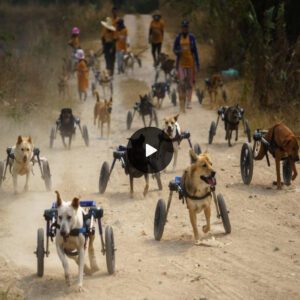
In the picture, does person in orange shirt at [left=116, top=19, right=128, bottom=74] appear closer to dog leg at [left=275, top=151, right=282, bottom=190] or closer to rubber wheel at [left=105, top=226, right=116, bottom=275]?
dog leg at [left=275, top=151, right=282, bottom=190]

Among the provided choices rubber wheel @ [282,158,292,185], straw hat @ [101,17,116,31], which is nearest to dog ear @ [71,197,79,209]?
rubber wheel @ [282,158,292,185]

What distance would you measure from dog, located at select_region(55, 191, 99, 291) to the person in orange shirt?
866 inches

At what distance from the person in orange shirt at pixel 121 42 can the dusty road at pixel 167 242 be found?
13556 mm

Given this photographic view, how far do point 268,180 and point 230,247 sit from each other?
4.60 meters

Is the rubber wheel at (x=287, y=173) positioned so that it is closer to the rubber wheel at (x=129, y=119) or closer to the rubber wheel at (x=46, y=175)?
the rubber wheel at (x=46, y=175)

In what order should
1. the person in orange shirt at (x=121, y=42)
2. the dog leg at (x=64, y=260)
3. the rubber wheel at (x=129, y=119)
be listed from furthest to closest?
1. the person in orange shirt at (x=121, y=42)
2. the rubber wheel at (x=129, y=119)
3. the dog leg at (x=64, y=260)

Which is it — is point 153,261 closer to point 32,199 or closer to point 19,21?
point 32,199

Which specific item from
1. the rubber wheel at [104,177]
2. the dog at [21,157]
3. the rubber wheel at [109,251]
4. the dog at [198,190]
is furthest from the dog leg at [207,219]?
the dog at [21,157]

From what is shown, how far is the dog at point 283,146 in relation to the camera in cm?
1385

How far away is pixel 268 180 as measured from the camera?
14961 millimetres

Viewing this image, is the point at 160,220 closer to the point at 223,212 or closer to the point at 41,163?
the point at 223,212

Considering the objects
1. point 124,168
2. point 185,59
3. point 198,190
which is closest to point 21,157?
point 124,168

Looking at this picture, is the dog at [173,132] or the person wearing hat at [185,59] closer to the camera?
the dog at [173,132]

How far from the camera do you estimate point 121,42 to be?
3177 cm
